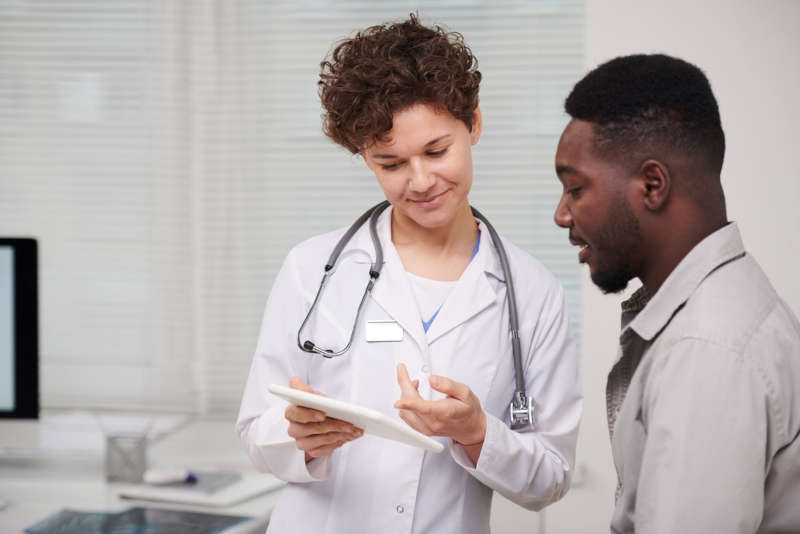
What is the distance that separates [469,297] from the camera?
1.48 meters

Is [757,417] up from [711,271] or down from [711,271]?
down

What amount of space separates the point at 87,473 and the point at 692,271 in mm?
1856

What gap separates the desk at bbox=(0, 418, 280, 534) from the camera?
1.99 m

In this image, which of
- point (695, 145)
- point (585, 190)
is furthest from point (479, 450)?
point (695, 145)

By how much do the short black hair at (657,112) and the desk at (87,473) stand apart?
126cm

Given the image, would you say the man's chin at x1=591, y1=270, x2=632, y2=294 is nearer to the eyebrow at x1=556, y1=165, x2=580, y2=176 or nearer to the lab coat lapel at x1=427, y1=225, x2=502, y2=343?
the eyebrow at x1=556, y1=165, x2=580, y2=176

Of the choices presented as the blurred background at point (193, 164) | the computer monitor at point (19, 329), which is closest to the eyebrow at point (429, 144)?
the computer monitor at point (19, 329)

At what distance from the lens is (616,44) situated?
7.67 feet

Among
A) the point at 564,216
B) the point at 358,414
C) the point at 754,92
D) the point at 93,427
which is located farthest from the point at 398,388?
the point at 93,427

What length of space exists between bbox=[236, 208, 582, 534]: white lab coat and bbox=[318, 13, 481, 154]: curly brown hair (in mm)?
271

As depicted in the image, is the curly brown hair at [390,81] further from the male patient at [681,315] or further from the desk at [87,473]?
the desk at [87,473]

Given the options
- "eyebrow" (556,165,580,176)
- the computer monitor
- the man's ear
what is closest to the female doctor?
"eyebrow" (556,165,580,176)

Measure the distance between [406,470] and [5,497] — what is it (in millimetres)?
1211

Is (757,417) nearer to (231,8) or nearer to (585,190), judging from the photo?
(585,190)
